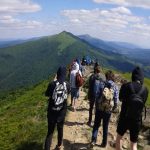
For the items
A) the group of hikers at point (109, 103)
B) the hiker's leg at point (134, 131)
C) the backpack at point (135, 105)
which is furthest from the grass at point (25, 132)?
the backpack at point (135, 105)

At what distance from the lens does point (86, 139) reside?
1808 cm

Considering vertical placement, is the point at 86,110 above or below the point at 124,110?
below

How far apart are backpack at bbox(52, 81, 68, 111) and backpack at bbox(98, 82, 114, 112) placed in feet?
6.30

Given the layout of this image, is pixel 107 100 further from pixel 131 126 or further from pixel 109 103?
pixel 131 126

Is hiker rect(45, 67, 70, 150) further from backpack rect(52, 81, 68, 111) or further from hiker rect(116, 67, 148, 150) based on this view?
hiker rect(116, 67, 148, 150)

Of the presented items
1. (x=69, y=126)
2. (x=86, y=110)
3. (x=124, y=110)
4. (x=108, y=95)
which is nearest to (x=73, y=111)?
(x=86, y=110)

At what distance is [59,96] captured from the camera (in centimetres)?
1496

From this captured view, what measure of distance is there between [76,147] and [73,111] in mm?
7251

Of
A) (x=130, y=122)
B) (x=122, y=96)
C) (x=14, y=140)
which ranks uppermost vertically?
(x=122, y=96)

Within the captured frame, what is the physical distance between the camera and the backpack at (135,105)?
1325 centimetres

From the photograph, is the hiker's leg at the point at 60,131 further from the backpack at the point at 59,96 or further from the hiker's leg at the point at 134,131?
the hiker's leg at the point at 134,131

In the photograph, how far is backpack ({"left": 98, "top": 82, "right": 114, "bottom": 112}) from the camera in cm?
1592

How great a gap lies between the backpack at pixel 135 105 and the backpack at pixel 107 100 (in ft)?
8.23

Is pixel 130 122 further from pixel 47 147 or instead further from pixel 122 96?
pixel 47 147
